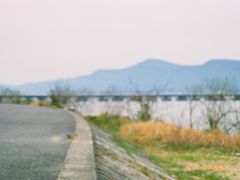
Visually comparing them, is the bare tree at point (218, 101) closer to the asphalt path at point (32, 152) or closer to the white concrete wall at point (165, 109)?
the white concrete wall at point (165, 109)

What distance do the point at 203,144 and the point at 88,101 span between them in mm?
13285

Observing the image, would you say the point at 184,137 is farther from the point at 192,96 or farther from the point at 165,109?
the point at 165,109

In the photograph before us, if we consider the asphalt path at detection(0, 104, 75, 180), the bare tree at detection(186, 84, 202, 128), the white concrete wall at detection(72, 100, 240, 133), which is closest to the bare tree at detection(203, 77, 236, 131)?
the white concrete wall at detection(72, 100, 240, 133)

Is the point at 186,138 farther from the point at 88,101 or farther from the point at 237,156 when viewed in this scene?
the point at 88,101

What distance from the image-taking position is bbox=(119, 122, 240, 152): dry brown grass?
46.0ft

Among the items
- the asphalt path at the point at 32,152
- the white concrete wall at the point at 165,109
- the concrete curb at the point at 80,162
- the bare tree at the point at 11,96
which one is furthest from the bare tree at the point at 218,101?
the bare tree at the point at 11,96

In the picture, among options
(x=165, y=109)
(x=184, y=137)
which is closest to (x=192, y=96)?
(x=165, y=109)

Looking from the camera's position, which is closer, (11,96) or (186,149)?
(186,149)

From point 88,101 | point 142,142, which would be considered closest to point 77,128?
point 142,142

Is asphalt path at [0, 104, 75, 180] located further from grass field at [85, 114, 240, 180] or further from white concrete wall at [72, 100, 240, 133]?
white concrete wall at [72, 100, 240, 133]

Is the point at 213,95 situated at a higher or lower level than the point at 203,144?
higher

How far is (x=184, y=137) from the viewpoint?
48.9ft

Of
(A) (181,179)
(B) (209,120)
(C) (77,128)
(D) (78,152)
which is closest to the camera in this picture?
(D) (78,152)

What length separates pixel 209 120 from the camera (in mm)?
17109
